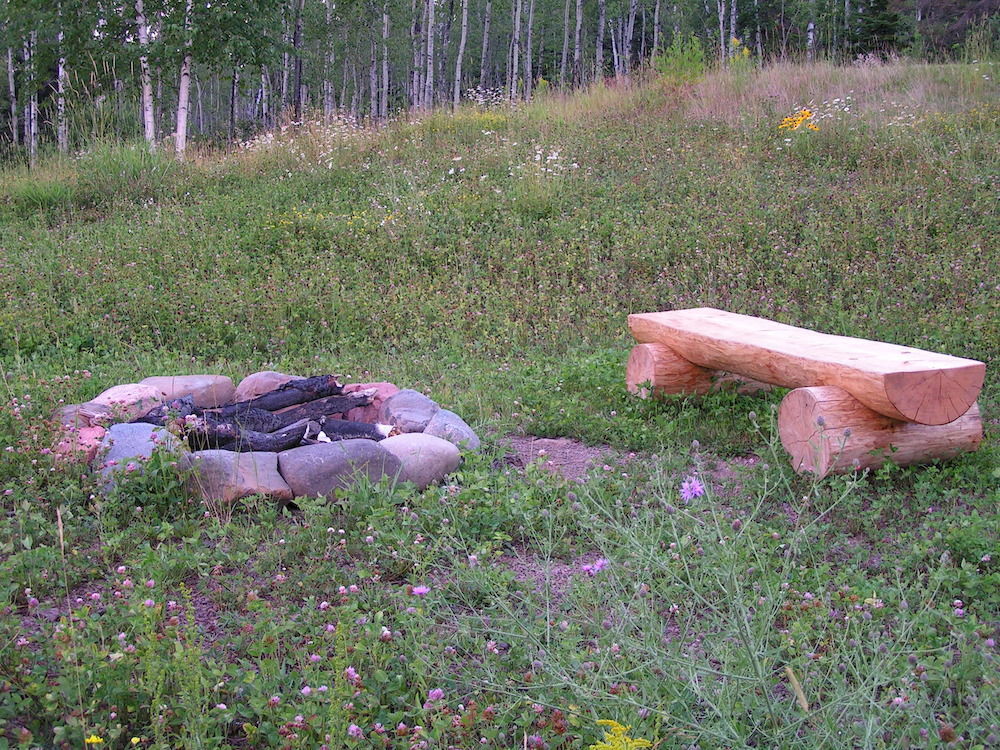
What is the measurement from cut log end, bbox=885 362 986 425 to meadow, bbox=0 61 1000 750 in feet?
1.23

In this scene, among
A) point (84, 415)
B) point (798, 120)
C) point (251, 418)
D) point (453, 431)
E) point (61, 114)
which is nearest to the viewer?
point (453, 431)

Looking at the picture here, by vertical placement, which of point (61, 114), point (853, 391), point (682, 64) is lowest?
point (853, 391)

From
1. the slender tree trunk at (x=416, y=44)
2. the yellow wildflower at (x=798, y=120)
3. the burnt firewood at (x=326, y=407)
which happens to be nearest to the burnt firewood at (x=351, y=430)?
the burnt firewood at (x=326, y=407)

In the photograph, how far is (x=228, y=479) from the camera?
398cm

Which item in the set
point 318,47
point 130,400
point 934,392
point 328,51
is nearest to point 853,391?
point 934,392

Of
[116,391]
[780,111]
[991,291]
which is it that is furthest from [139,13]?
[991,291]

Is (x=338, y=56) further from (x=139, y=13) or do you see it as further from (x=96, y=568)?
(x=96, y=568)

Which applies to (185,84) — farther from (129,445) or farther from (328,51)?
(129,445)

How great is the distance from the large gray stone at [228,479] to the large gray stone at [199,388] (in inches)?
52.7

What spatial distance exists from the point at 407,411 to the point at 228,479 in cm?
122

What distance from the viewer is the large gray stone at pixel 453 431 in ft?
15.0

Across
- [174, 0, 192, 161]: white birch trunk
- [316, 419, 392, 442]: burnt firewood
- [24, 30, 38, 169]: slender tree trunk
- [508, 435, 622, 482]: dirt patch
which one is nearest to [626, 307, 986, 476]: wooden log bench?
[508, 435, 622, 482]: dirt patch

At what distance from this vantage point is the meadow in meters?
2.33

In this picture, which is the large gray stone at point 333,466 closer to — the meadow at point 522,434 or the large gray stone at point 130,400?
the meadow at point 522,434
